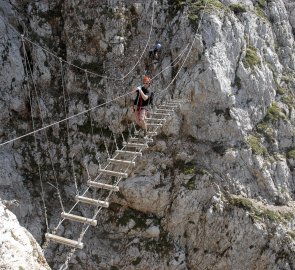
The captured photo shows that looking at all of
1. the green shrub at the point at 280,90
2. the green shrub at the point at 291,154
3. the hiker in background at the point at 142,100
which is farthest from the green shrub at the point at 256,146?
the hiker in background at the point at 142,100

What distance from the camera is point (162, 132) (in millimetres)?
23000

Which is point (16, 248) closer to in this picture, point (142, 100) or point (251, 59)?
point (142, 100)

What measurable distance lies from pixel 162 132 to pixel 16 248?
16212 millimetres

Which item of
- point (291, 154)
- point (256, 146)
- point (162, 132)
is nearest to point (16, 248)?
point (162, 132)

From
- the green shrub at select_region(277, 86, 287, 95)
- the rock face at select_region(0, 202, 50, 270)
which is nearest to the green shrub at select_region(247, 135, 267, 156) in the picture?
the green shrub at select_region(277, 86, 287, 95)

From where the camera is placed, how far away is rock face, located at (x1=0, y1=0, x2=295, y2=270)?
21031 millimetres

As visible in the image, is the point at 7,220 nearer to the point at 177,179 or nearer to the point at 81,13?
the point at 177,179

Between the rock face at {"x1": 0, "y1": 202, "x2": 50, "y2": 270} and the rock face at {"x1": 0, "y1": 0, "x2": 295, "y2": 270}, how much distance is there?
13.8 m

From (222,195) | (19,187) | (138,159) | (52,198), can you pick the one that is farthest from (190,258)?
(19,187)

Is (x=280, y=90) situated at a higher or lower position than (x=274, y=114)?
higher

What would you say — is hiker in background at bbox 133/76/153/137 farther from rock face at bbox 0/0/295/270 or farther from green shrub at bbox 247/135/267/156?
green shrub at bbox 247/135/267/156

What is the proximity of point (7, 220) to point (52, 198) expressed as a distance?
601 inches

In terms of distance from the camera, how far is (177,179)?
72.6 ft

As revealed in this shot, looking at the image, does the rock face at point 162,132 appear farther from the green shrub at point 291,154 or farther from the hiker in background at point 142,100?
the hiker in background at point 142,100
